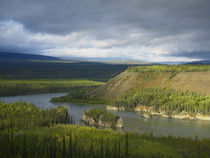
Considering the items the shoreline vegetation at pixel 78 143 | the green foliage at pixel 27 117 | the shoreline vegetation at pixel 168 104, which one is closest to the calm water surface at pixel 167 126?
the shoreline vegetation at pixel 168 104

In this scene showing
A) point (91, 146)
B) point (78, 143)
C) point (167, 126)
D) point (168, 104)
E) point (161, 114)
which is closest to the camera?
point (91, 146)

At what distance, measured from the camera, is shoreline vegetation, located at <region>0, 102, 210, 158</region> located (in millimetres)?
68312

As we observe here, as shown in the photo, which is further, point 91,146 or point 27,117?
point 27,117

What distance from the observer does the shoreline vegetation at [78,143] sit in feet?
224

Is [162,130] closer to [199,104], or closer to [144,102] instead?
[199,104]

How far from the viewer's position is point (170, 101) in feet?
549

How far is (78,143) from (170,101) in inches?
3910

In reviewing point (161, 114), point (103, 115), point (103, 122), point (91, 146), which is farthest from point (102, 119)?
point (91, 146)

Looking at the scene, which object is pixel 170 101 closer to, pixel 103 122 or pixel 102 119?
pixel 102 119

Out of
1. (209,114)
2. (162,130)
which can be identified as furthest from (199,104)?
(162,130)

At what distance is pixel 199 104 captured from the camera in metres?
155

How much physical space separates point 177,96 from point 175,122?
45.0m

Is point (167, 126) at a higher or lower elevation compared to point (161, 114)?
higher

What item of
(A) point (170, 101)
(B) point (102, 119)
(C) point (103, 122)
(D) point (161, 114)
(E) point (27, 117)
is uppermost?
(A) point (170, 101)
